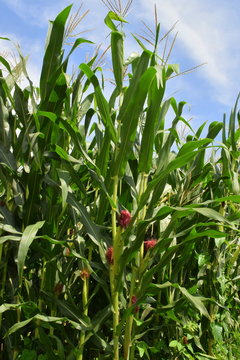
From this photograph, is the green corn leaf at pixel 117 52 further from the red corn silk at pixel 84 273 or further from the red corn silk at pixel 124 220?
the red corn silk at pixel 84 273

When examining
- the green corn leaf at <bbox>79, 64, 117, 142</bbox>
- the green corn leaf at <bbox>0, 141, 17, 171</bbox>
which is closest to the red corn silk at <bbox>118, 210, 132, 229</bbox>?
the green corn leaf at <bbox>79, 64, 117, 142</bbox>

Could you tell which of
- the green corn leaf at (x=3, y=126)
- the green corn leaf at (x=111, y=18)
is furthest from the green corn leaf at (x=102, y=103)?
the green corn leaf at (x=3, y=126)

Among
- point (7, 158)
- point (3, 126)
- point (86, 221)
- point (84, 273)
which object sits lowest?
point (84, 273)

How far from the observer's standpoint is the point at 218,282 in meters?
2.02

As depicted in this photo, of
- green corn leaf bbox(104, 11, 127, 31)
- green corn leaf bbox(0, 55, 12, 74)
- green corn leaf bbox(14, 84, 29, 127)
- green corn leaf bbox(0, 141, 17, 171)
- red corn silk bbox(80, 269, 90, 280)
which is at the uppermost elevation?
green corn leaf bbox(104, 11, 127, 31)

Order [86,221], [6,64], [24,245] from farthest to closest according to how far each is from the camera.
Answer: [6,64] → [86,221] → [24,245]

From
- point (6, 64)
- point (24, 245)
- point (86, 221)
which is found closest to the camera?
point (24, 245)

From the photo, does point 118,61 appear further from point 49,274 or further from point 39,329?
point 39,329

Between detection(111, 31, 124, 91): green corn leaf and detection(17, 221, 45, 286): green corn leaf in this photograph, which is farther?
detection(111, 31, 124, 91): green corn leaf

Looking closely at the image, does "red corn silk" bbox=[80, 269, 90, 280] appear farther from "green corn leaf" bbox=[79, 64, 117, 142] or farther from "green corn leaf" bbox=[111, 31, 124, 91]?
"green corn leaf" bbox=[111, 31, 124, 91]

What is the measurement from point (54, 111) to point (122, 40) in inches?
13.2

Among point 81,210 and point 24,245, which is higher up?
point 81,210

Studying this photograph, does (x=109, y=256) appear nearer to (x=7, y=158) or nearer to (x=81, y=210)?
(x=81, y=210)

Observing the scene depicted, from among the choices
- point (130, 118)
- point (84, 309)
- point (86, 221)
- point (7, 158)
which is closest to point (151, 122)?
point (130, 118)
